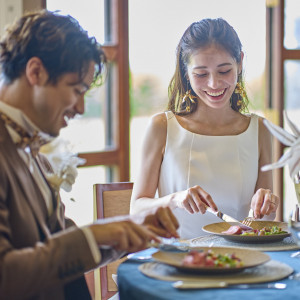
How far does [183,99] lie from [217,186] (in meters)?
0.45

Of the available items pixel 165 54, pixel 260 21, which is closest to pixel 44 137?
pixel 165 54

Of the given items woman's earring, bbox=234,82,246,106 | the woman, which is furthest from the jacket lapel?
woman's earring, bbox=234,82,246,106

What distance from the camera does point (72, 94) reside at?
5.16 feet

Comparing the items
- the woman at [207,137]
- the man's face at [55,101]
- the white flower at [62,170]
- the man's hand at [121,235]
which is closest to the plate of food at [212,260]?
the man's hand at [121,235]

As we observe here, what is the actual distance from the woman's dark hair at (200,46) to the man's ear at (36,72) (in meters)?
1.21

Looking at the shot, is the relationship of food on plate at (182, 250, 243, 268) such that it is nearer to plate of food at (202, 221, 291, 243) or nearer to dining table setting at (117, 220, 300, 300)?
dining table setting at (117, 220, 300, 300)

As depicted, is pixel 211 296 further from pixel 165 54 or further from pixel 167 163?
pixel 165 54

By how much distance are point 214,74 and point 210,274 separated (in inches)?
47.8

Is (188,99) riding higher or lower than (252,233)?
higher

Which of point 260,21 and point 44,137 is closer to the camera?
point 44,137

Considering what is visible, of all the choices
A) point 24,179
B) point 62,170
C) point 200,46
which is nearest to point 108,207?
point 200,46

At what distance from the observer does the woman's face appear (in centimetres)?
254

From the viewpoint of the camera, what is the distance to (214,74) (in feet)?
8.31

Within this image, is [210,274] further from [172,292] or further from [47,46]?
[47,46]
